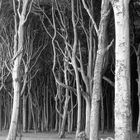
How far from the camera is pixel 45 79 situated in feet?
115

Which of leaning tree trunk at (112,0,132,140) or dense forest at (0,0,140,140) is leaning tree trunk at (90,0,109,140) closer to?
dense forest at (0,0,140,140)

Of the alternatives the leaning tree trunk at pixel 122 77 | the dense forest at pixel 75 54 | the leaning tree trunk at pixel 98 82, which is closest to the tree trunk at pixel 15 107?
the dense forest at pixel 75 54

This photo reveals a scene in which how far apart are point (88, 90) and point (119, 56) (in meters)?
9.35

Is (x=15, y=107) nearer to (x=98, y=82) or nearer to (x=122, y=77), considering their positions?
(x=98, y=82)

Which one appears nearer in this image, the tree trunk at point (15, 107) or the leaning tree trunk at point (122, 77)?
the leaning tree trunk at point (122, 77)

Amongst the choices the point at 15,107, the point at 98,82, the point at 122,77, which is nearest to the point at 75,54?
the point at 15,107

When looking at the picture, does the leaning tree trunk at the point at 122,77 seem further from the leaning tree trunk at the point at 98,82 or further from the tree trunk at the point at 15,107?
the tree trunk at the point at 15,107

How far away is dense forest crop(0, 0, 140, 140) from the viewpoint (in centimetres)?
774

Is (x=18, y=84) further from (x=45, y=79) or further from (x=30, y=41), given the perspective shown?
(x=45, y=79)

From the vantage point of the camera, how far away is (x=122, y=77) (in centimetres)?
759

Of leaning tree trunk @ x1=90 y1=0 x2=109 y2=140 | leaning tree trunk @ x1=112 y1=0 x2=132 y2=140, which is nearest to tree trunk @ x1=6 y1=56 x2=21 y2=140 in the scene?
leaning tree trunk @ x1=90 y1=0 x2=109 y2=140

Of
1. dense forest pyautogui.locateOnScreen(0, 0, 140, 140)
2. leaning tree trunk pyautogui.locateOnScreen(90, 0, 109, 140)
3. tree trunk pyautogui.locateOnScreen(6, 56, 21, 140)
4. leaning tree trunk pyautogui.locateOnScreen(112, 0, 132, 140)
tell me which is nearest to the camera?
leaning tree trunk pyautogui.locateOnScreen(112, 0, 132, 140)

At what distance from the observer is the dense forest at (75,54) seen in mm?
7738

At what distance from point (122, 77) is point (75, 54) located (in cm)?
1111
